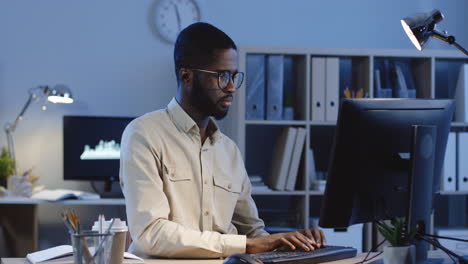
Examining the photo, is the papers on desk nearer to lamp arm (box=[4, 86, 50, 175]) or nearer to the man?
the man

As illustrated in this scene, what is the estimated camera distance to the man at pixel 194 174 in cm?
162

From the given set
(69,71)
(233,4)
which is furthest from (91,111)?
(233,4)

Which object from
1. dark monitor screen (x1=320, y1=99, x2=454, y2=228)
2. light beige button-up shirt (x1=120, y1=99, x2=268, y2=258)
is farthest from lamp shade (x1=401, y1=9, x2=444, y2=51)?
light beige button-up shirt (x1=120, y1=99, x2=268, y2=258)

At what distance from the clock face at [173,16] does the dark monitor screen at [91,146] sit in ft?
1.98

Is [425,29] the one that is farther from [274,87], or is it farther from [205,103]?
[274,87]

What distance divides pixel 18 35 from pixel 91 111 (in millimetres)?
638

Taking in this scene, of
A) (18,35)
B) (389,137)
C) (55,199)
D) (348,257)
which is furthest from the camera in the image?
(18,35)

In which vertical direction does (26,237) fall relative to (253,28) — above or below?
below

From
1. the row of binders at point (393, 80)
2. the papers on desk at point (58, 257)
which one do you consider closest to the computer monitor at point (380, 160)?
the papers on desk at point (58, 257)

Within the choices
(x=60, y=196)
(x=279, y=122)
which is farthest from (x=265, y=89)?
(x=60, y=196)

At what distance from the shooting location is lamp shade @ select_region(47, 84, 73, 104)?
3520 millimetres

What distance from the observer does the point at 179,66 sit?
1.96 m

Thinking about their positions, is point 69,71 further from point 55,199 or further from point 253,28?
point 253,28

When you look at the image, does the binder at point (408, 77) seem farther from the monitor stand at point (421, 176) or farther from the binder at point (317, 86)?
the monitor stand at point (421, 176)
